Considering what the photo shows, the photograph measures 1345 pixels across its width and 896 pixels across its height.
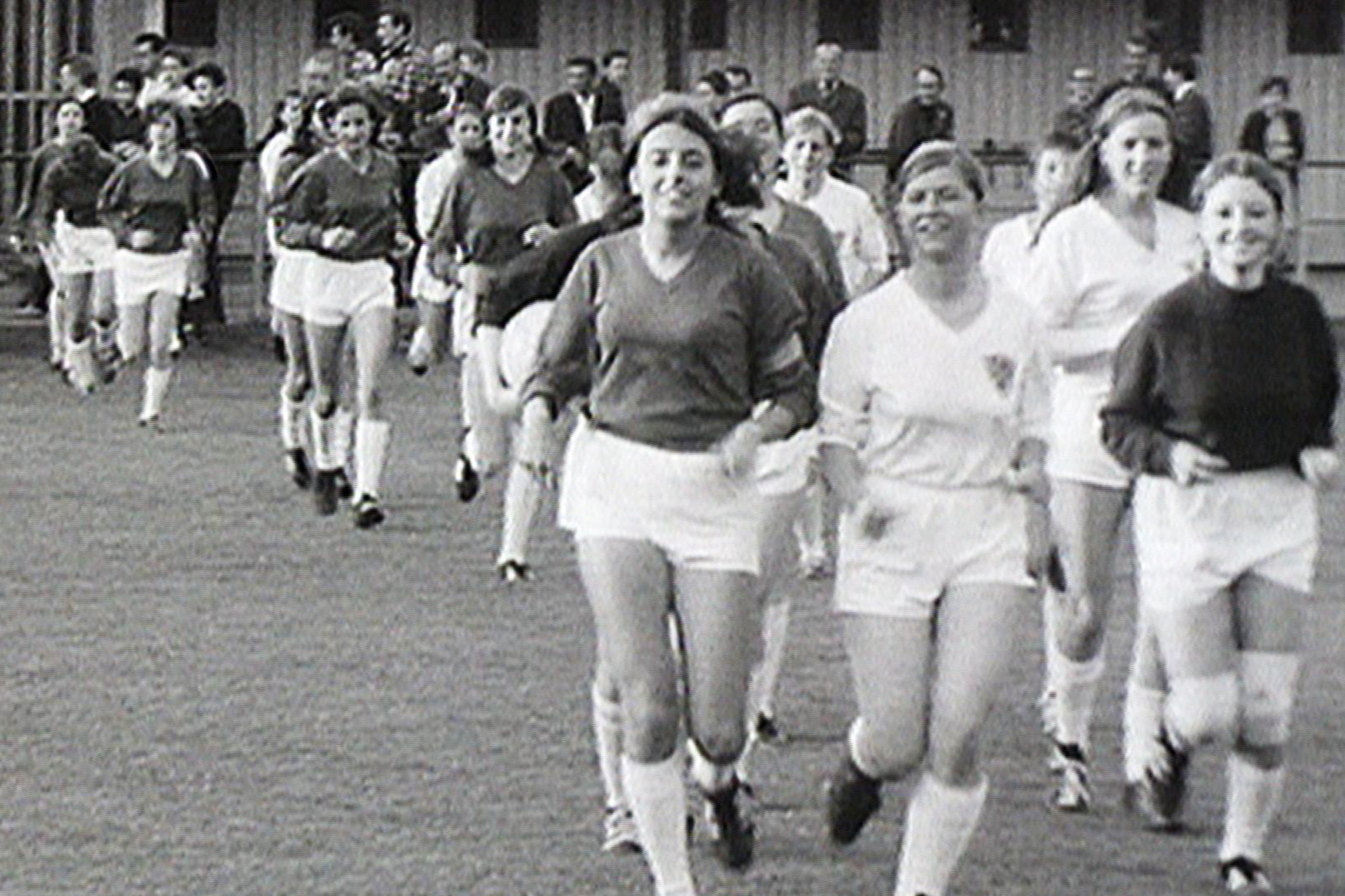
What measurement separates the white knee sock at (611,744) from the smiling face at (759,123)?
71.2 inches

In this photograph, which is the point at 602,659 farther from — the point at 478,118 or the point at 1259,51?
the point at 1259,51

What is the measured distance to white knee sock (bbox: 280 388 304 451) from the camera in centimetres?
1980

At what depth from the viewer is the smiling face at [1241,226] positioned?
9711 millimetres

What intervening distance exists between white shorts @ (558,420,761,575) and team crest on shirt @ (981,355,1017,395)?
68cm

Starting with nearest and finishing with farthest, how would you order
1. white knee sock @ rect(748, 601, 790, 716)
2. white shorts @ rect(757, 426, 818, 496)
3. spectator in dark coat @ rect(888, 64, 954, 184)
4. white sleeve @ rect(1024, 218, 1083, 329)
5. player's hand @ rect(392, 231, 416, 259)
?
1. white sleeve @ rect(1024, 218, 1083, 329)
2. white shorts @ rect(757, 426, 818, 496)
3. white knee sock @ rect(748, 601, 790, 716)
4. player's hand @ rect(392, 231, 416, 259)
5. spectator in dark coat @ rect(888, 64, 954, 184)

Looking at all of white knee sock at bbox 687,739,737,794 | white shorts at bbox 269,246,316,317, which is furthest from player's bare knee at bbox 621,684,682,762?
white shorts at bbox 269,246,316,317

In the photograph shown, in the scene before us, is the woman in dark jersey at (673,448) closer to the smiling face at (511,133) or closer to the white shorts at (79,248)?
the smiling face at (511,133)

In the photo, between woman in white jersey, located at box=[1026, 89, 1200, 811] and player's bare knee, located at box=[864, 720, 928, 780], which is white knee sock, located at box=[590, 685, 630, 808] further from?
woman in white jersey, located at box=[1026, 89, 1200, 811]

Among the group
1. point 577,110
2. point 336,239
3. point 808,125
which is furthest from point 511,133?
point 577,110

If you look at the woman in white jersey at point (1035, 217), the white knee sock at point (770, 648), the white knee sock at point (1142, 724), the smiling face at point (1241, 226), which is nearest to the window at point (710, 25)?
the woman in white jersey at point (1035, 217)

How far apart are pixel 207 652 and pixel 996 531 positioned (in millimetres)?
5663

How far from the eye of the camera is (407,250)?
1905 cm

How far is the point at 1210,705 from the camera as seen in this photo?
9672 mm

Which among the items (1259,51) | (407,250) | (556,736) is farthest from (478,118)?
(1259,51)
